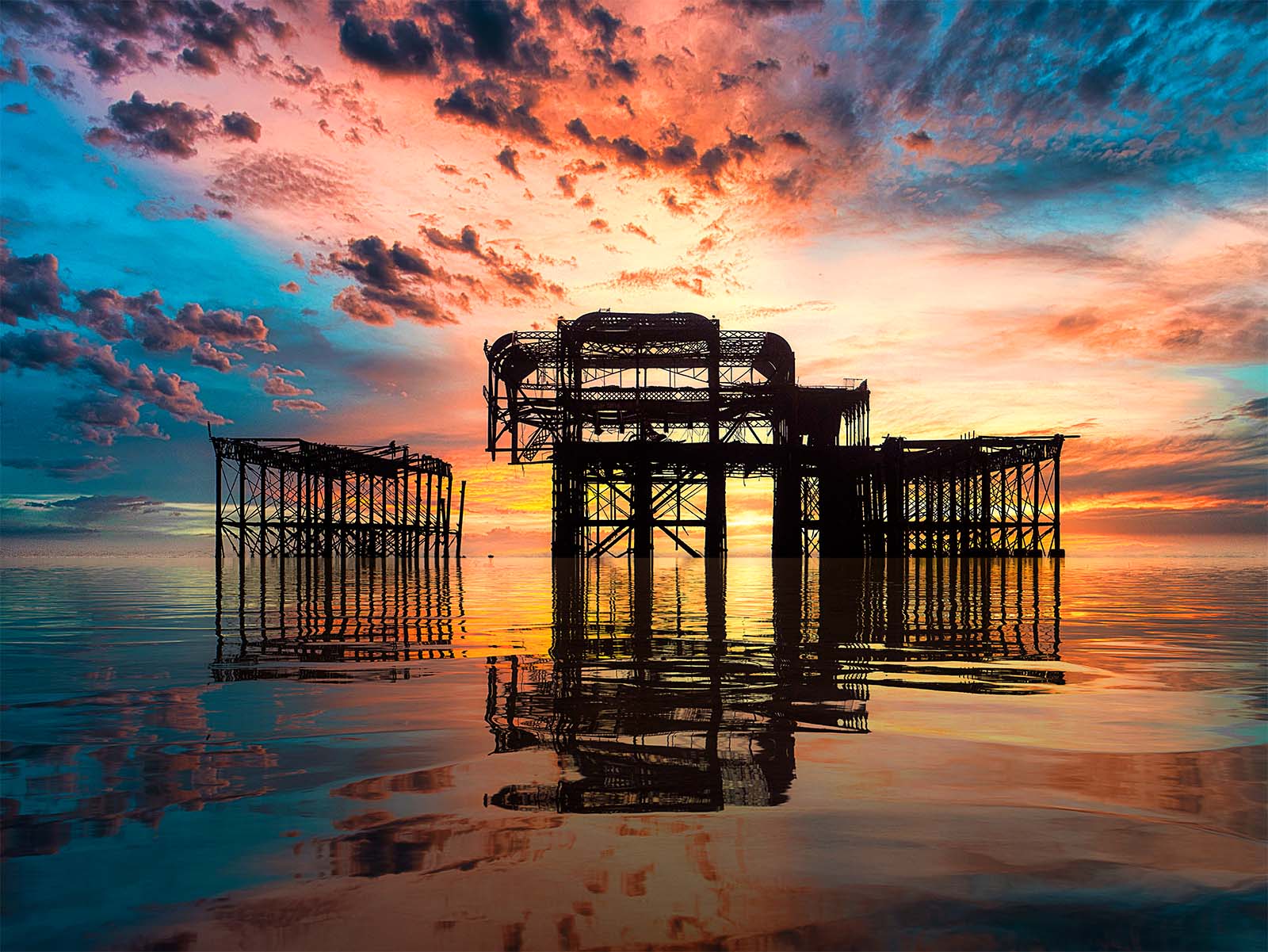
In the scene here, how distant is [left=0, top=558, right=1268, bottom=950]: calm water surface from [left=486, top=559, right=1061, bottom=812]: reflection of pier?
40mm

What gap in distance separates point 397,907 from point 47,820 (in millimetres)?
1863

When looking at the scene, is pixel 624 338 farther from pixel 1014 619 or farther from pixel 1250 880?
pixel 1250 880

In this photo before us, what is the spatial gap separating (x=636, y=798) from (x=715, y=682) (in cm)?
330

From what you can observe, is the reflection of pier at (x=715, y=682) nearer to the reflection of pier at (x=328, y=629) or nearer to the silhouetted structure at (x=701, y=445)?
the reflection of pier at (x=328, y=629)

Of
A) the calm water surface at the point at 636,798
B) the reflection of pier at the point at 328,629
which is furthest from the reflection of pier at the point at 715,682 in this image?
the reflection of pier at the point at 328,629

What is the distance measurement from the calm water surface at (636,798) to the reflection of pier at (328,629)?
0.62 feet

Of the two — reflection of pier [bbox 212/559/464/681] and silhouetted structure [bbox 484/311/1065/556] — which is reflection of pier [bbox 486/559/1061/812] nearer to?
reflection of pier [bbox 212/559/464/681]

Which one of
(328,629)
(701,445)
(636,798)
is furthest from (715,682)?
(701,445)

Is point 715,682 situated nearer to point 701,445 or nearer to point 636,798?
point 636,798

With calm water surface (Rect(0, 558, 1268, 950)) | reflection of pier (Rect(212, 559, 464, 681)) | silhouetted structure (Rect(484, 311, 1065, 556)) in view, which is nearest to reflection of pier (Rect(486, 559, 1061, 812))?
calm water surface (Rect(0, 558, 1268, 950))

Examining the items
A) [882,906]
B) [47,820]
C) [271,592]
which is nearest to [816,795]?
[882,906]

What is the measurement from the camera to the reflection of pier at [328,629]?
883cm

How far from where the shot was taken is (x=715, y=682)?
7.23 meters

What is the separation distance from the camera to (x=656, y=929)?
108 inches
